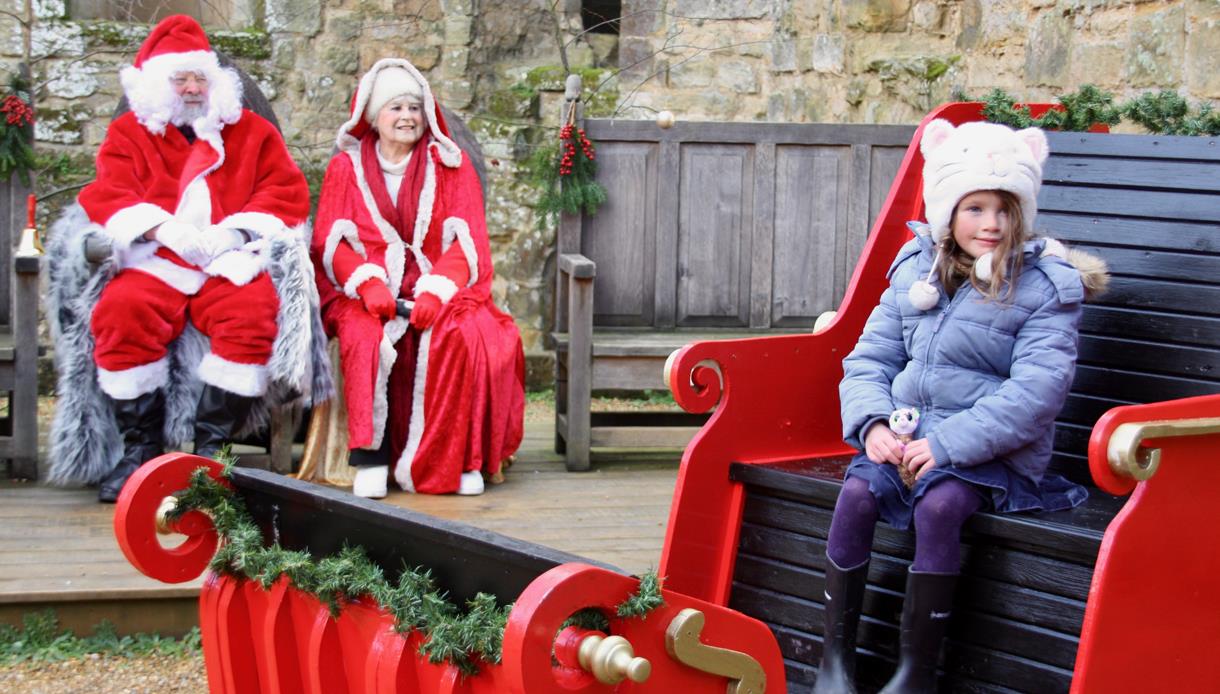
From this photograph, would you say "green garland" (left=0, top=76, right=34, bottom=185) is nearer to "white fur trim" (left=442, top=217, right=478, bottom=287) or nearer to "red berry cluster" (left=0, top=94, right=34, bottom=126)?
"red berry cluster" (left=0, top=94, right=34, bottom=126)

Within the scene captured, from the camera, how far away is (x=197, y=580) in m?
3.79

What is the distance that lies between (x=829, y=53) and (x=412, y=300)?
3.23 m

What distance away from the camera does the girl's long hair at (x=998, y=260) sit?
8.67ft

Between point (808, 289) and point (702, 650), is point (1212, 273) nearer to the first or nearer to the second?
point (702, 650)

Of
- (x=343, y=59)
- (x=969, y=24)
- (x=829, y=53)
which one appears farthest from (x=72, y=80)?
(x=969, y=24)

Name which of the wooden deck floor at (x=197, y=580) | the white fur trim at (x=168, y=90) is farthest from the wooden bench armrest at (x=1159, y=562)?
the white fur trim at (x=168, y=90)

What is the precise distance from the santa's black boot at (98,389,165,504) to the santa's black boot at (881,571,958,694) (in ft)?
9.43

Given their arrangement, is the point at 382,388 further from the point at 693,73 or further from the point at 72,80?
the point at 693,73

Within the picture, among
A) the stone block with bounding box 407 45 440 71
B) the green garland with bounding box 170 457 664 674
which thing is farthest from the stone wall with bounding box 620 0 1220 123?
the green garland with bounding box 170 457 664 674

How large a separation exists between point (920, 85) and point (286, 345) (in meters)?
3.41

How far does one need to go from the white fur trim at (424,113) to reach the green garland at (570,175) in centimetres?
37

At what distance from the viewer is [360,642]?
7.34ft

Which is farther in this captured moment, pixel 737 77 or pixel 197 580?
pixel 737 77

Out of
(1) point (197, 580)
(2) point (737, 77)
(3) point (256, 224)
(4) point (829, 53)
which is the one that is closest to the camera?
(1) point (197, 580)
